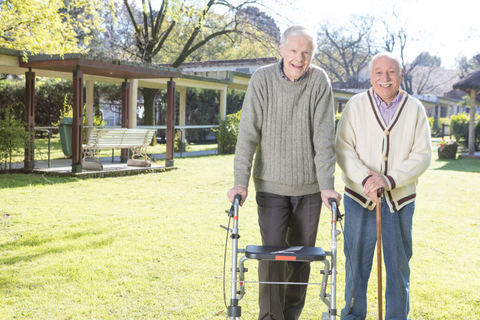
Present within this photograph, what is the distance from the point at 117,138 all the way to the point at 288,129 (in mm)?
9568

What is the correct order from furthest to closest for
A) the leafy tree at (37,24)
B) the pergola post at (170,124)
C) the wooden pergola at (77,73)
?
the pergola post at (170,124), the wooden pergola at (77,73), the leafy tree at (37,24)

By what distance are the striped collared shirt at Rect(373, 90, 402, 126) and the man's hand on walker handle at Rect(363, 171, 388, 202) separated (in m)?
0.39

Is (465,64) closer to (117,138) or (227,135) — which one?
(227,135)

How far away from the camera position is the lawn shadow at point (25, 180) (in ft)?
31.7

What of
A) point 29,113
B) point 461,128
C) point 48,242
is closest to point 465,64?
point 461,128

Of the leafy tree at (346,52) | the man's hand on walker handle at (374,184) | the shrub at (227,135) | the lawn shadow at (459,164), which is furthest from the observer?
the leafy tree at (346,52)

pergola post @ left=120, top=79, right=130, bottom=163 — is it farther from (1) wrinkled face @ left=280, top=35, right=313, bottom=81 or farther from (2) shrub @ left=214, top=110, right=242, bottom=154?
A: (1) wrinkled face @ left=280, top=35, right=313, bottom=81

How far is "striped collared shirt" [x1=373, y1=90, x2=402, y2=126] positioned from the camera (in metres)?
3.19

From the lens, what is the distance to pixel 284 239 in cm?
314

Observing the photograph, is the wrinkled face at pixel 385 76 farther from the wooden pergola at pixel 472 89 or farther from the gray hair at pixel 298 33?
the wooden pergola at pixel 472 89

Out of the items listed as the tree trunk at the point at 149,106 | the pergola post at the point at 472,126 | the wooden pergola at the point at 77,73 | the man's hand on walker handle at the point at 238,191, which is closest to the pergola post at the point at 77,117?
the wooden pergola at the point at 77,73

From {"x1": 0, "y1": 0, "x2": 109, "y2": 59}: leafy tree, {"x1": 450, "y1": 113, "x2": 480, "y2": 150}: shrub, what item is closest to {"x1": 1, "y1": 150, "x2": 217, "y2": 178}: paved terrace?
{"x1": 0, "y1": 0, "x2": 109, "y2": 59}: leafy tree

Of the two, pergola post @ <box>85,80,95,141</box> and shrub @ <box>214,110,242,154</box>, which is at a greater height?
pergola post @ <box>85,80,95,141</box>

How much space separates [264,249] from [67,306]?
201 centimetres
